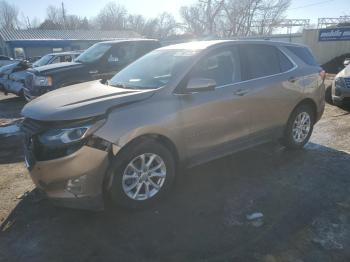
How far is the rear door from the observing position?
4.57 metres

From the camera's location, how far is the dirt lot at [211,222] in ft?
9.91

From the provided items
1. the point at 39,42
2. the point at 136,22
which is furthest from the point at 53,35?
the point at 136,22

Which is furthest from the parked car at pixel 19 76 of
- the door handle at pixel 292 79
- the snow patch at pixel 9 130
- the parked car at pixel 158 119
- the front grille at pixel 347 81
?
the front grille at pixel 347 81

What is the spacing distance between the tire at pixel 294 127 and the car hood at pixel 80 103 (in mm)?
2612

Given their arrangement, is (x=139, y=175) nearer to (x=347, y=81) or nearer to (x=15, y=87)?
(x=347, y=81)

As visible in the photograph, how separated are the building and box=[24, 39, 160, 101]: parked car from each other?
27949mm

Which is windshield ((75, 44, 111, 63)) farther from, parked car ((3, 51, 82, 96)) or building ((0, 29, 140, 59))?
building ((0, 29, 140, 59))

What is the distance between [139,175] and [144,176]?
0.06m

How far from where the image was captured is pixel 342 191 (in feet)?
13.3

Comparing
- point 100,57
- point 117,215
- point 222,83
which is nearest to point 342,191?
point 222,83

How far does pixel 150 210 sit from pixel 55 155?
47.4 inches

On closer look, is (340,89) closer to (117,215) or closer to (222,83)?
(222,83)

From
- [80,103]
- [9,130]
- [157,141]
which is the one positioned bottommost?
[9,130]

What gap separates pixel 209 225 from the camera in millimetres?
3412
